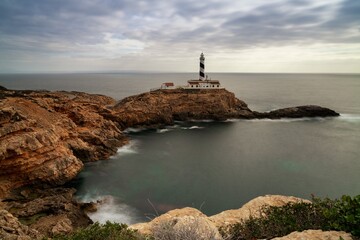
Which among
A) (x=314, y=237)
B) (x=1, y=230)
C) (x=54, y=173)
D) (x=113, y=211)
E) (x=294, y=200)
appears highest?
(x=314, y=237)

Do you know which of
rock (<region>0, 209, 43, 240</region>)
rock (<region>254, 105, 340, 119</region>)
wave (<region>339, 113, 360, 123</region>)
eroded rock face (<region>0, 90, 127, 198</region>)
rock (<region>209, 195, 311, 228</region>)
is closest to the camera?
rock (<region>209, 195, 311, 228</region>)

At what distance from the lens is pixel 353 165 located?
31312 millimetres

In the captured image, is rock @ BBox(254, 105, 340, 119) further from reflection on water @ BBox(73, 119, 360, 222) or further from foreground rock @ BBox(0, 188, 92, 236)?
foreground rock @ BBox(0, 188, 92, 236)

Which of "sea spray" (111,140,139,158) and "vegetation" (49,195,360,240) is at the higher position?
"vegetation" (49,195,360,240)

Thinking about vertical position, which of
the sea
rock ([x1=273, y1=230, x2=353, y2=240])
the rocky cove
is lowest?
the sea

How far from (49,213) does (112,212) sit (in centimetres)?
451

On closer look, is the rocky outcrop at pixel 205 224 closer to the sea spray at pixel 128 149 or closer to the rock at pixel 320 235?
the rock at pixel 320 235

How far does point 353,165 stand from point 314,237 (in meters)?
29.1

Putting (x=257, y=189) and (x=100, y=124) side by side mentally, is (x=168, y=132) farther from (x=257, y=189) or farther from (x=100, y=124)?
(x=257, y=189)

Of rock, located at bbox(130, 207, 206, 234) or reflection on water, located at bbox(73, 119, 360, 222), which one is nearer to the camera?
rock, located at bbox(130, 207, 206, 234)

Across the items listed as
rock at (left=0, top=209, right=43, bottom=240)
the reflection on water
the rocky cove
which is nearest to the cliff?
the rocky cove

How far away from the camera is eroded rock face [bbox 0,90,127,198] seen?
22.9 meters

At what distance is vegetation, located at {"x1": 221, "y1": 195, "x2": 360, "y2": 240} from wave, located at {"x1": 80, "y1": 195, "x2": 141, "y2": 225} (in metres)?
12.5

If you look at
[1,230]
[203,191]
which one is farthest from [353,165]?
[1,230]
